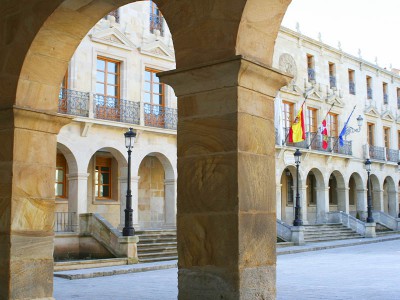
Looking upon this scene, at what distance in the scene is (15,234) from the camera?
6.63 meters

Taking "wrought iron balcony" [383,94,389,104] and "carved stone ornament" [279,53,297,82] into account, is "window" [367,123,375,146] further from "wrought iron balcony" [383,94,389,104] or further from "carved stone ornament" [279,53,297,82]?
"carved stone ornament" [279,53,297,82]

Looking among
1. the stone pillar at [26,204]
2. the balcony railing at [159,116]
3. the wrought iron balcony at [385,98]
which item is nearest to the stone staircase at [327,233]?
the balcony railing at [159,116]

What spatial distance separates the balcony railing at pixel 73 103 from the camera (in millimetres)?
18125

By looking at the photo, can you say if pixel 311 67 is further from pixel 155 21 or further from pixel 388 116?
pixel 155 21

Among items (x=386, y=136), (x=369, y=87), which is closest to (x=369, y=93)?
(x=369, y=87)

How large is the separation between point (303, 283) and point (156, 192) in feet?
39.4

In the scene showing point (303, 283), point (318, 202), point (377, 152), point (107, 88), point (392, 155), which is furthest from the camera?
point (392, 155)

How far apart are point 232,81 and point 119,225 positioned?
15.4 meters

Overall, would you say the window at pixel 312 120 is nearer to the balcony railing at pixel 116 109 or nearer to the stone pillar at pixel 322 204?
the stone pillar at pixel 322 204

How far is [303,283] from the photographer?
10.7 meters

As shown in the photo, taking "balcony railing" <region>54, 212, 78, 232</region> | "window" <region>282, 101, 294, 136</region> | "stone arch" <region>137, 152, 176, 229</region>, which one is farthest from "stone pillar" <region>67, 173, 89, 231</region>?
"window" <region>282, 101, 294, 136</region>

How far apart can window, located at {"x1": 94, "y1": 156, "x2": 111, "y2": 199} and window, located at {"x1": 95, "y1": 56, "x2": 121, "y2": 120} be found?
207 cm

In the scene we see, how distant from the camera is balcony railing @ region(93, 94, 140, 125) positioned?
62.5 feet

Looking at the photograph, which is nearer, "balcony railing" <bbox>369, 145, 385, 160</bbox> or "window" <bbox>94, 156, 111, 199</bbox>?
"window" <bbox>94, 156, 111, 199</bbox>
